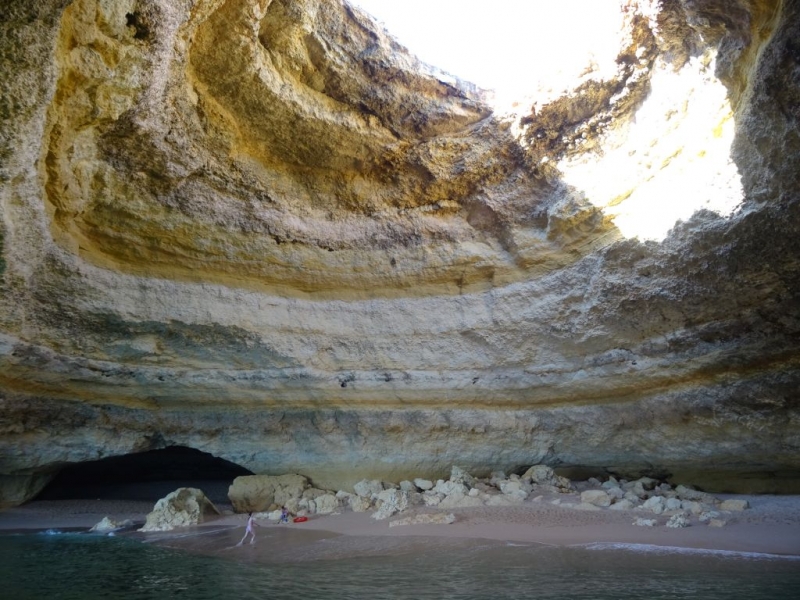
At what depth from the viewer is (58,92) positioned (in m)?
4.84

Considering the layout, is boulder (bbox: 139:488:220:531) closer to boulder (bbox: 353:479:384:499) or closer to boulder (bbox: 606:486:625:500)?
boulder (bbox: 353:479:384:499)

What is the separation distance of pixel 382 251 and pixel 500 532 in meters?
4.13

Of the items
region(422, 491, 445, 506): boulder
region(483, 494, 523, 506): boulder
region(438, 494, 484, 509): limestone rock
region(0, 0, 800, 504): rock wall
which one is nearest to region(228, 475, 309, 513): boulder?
region(0, 0, 800, 504): rock wall

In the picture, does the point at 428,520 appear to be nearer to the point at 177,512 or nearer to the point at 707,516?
the point at 707,516

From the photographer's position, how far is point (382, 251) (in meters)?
7.70

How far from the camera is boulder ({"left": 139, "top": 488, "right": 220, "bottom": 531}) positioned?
6.80m

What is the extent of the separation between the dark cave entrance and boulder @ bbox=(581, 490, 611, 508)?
19.7 feet

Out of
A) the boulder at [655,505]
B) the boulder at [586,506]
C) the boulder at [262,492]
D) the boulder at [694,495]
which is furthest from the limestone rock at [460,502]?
the boulder at [262,492]

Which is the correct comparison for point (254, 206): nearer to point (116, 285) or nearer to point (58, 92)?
point (116, 285)

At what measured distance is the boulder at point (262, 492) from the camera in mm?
7504

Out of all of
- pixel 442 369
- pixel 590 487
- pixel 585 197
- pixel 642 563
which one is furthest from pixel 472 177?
pixel 642 563

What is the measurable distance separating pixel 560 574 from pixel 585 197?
4.45 m

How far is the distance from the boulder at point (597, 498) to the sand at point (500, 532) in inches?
8.0

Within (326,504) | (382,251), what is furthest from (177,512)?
(382,251)
